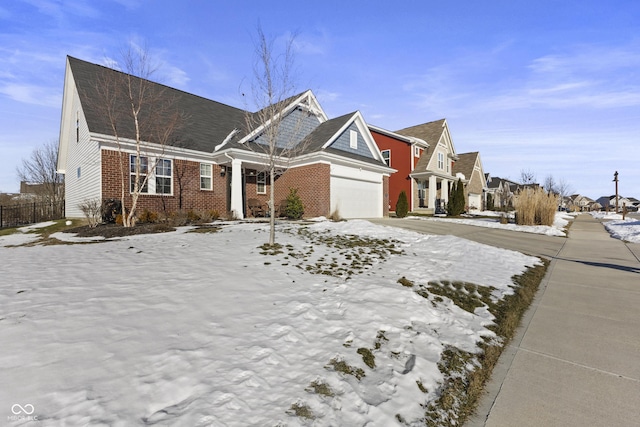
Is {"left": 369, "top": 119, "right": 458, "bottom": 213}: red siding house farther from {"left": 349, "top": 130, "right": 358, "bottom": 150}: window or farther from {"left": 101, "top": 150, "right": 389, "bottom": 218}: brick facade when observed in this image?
{"left": 101, "top": 150, "right": 389, "bottom": 218}: brick facade

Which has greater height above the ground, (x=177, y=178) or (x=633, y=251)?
(x=177, y=178)

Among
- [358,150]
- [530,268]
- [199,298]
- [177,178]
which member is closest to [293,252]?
[199,298]

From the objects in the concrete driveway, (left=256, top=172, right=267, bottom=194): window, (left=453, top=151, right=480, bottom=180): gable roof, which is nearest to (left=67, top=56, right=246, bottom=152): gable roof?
(left=256, top=172, right=267, bottom=194): window

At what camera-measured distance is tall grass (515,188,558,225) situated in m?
16.3

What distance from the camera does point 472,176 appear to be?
116 feet

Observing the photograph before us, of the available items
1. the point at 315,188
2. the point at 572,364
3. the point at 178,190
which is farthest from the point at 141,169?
the point at 572,364

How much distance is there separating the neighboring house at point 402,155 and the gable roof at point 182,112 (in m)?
14.1

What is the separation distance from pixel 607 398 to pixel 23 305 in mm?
6008

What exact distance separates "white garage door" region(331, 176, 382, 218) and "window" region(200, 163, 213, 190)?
625 centimetres

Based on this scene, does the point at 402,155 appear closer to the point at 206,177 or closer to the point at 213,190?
the point at 213,190

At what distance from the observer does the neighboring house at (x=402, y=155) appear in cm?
2681

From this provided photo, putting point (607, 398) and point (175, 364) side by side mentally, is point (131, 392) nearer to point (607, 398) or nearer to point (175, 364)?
point (175, 364)

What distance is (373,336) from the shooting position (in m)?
3.26

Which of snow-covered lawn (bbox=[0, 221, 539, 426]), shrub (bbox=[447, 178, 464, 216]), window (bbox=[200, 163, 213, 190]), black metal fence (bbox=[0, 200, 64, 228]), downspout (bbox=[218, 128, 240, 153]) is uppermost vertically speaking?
downspout (bbox=[218, 128, 240, 153])
